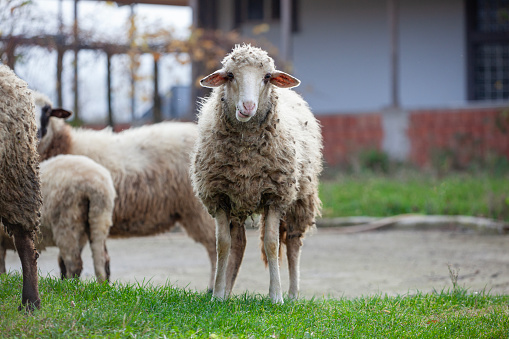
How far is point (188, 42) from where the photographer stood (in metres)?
12.6

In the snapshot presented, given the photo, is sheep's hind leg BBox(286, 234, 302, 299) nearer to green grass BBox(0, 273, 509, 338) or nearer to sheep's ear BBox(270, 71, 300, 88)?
green grass BBox(0, 273, 509, 338)

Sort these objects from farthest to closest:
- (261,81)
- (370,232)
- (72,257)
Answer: (370,232) < (72,257) < (261,81)

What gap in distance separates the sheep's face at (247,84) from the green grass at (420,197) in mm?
6204

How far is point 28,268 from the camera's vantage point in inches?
164

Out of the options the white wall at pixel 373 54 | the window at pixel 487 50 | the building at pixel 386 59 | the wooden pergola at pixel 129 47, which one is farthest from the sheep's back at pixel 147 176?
the window at pixel 487 50

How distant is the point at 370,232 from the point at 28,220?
7023mm

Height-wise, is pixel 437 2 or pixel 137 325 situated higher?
pixel 437 2

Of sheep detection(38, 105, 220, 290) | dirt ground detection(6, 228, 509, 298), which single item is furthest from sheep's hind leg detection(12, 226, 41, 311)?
sheep detection(38, 105, 220, 290)

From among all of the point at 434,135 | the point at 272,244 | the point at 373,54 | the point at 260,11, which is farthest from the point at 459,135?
the point at 272,244

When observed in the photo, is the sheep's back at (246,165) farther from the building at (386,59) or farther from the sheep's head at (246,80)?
the building at (386,59)

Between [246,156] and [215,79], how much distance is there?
0.63 meters

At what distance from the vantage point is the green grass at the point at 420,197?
10.5m

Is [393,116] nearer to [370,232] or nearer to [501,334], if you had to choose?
[370,232]

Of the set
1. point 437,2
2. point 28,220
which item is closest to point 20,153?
point 28,220
